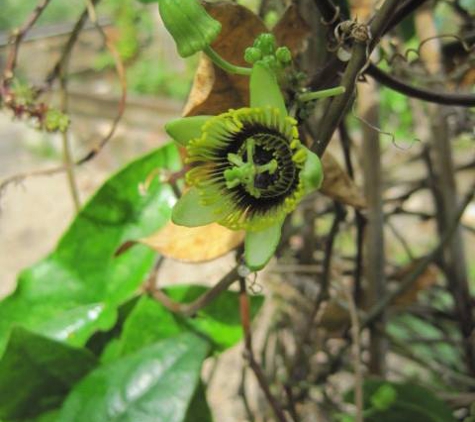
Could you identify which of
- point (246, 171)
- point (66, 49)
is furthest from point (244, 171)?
point (66, 49)

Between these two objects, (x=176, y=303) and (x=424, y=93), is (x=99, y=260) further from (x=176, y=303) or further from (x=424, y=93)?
(x=424, y=93)

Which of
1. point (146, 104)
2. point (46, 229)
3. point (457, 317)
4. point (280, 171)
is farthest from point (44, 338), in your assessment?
point (146, 104)

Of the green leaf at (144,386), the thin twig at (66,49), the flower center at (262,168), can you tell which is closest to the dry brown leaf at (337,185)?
the flower center at (262,168)

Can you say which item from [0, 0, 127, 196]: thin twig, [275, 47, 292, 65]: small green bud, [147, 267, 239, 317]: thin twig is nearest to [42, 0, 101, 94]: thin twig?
[0, 0, 127, 196]: thin twig

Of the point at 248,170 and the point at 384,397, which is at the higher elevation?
the point at 248,170

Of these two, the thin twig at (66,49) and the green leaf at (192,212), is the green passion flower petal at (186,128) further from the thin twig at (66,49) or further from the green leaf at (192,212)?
the thin twig at (66,49)

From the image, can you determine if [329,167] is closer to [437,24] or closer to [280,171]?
[280,171]
